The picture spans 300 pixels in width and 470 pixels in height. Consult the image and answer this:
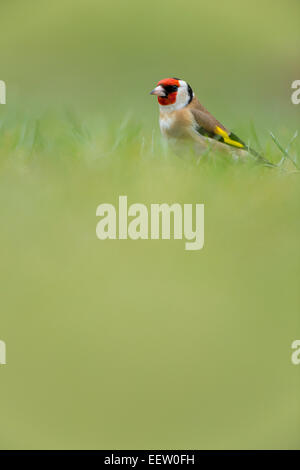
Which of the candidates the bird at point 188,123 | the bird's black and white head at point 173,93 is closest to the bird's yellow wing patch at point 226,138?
the bird at point 188,123

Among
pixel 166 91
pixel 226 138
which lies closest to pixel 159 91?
pixel 166 91

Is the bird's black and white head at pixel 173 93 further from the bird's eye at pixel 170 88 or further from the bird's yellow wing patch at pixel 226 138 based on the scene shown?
the bird's yellow wing patch at pixel 226 138

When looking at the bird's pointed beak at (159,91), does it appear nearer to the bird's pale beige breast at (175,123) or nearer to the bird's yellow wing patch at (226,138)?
the bird's pale beige breast at (175,123)

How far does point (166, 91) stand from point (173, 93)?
0.02 meters

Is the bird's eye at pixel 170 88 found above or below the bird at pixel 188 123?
above

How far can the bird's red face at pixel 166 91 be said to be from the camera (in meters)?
1.37

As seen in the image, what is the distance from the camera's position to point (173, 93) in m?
1.42

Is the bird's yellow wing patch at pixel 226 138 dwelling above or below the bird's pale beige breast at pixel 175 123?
below

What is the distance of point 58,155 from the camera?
48.5 inches

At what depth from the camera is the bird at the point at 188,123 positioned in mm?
1294

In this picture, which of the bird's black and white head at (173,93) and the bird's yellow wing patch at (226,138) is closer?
the bird's yellow wing patch at (226,138)

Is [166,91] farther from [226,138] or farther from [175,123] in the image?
[226,138]

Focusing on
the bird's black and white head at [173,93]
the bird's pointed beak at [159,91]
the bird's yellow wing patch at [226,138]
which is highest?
the bird's black and white head at [173,93]

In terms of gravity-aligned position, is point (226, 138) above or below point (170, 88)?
below
